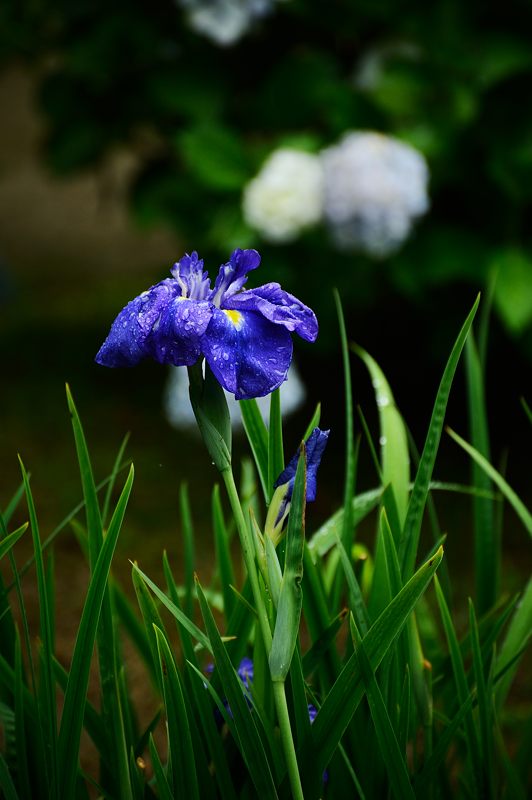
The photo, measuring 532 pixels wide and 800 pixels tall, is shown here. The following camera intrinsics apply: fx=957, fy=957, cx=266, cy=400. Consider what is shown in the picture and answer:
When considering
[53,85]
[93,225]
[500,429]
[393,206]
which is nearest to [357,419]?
[500,429]

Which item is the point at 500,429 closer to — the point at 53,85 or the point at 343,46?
the point at 343,46

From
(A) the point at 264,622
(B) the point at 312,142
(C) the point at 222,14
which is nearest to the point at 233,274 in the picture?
(A) the point at 264,622

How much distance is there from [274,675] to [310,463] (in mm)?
165

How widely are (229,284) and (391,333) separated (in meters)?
2.14

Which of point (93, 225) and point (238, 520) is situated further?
point (93, 225)

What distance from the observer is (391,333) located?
282cm

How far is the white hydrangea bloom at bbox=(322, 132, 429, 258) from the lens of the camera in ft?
6.72

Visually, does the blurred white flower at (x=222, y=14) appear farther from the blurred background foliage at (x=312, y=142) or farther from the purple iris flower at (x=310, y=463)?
the purple iris flower at (x=310, y=463)

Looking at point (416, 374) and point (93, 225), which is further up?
point (93, 225)

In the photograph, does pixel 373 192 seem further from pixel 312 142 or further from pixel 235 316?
pixel 235 316

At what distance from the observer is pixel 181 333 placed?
0.65m

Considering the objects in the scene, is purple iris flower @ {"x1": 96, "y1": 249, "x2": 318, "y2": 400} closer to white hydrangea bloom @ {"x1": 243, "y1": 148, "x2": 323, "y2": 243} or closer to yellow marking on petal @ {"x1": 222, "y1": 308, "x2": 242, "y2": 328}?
yellow marking on petal @ {"x1": 222, "y1": 308, "x2": 242, "y2": 328}

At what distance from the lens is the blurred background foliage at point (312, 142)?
2225mm

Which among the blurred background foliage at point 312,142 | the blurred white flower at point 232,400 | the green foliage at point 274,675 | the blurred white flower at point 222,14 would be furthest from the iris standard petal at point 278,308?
the blurred white flower at point 222,14
